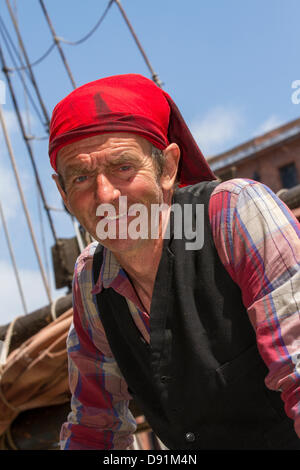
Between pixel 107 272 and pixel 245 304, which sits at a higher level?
pixel 107 272

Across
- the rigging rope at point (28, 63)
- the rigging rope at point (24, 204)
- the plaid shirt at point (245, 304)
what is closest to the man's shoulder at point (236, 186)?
the plaid shirt at point (245, 304)

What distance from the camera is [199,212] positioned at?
4.45 ft

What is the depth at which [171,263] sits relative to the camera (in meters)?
1.40

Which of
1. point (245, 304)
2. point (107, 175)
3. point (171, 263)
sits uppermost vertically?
point (107, 175)

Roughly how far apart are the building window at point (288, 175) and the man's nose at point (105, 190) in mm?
25798

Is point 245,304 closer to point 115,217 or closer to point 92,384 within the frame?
point 115,217

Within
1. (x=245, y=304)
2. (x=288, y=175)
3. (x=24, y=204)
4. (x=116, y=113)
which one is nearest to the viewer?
(x=245, y=304)

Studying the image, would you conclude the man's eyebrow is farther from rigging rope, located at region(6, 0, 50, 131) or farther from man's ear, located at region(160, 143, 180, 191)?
rigging rope, located at region(6, 0, 50, 131)

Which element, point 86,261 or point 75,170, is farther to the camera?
point 86,261

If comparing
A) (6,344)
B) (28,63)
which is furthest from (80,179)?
(28,63)

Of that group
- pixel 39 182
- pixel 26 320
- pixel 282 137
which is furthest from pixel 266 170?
pixel 26 320

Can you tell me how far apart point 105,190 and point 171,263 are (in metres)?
0.25

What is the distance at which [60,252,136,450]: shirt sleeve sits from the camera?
62.2 inches

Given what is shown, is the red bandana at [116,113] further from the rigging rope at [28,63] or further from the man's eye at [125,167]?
the rigging rope at [28,63]
